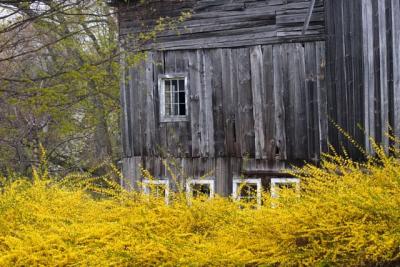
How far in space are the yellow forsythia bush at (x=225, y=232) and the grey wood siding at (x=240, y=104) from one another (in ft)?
20.5

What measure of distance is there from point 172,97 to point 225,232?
848cm

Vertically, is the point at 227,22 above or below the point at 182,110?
above

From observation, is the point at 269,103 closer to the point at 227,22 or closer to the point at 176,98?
the point at 227,22

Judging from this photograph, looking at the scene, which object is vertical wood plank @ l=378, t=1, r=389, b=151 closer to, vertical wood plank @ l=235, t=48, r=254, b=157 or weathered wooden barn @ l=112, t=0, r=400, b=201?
weathered wooden barn @ l=112, t=0, r=400, b=201

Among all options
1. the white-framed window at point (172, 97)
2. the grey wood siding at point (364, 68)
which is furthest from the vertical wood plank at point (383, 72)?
the white-framed window at point (172, 97)

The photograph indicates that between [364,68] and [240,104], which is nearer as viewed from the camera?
[364,68]

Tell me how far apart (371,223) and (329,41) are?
7.57 meters

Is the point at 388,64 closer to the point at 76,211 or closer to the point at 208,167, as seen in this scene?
the point at 208,167

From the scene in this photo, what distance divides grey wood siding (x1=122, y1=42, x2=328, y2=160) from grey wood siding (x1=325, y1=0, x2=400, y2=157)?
51 cm

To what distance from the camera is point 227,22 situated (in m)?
12.7

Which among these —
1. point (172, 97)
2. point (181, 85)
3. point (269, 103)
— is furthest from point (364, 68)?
point (172, 97)

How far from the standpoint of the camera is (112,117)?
81.7ft

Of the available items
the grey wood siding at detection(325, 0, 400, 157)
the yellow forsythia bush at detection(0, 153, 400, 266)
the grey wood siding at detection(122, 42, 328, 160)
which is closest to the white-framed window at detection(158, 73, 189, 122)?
the grey wood siding at detection(122, 42, 328, 160)

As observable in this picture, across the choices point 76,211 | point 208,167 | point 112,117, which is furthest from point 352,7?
point 112,117
